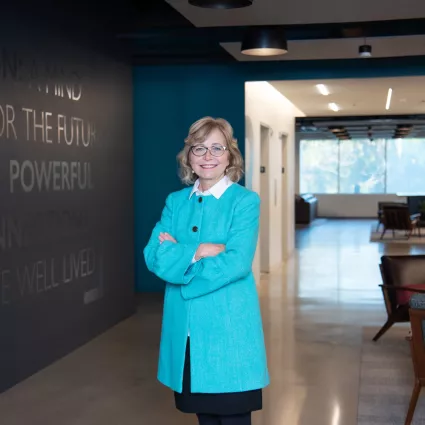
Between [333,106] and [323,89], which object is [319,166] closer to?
[333,106]

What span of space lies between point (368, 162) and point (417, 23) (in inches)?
756

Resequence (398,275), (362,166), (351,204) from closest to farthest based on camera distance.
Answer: (398,275), (351,204), (362,166)

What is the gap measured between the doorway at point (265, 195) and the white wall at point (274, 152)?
0.14 meters

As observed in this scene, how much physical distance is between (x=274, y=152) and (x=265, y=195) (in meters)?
0.92

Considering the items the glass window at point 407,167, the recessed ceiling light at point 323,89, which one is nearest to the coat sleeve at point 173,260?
the recessed ceiling light at point 323,89

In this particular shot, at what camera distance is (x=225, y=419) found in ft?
9.20

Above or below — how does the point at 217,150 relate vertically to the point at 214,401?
above

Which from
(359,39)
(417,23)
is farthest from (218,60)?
(417,23)

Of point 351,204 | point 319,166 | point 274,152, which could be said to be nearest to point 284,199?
point 274,152

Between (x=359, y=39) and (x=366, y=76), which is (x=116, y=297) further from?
(x=366, y=76)

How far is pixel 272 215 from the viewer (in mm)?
11664

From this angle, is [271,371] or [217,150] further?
[271,371]

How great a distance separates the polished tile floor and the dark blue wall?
138 centimetres

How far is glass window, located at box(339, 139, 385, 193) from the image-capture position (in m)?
25.7
